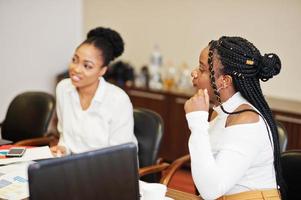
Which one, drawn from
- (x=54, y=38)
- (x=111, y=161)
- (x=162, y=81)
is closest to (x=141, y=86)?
(x=162, y=81)

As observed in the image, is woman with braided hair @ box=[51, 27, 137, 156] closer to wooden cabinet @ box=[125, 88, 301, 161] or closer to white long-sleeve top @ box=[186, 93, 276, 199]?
white long-sleeve top @ box=[186, 93, 276, 199]

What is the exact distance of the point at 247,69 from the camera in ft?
5.92

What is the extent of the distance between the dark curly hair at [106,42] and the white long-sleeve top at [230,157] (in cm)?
101

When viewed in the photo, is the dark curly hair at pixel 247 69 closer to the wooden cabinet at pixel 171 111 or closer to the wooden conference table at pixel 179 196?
the wooden conference table at pixel 179 196

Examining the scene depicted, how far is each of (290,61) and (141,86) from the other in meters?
1.34

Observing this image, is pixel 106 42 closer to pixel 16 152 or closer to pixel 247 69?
pixel 16 152

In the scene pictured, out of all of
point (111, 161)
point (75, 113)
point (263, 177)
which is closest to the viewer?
point (111, 161)

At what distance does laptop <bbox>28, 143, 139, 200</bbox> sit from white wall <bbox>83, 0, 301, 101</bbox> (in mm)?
2973

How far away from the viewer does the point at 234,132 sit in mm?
1738

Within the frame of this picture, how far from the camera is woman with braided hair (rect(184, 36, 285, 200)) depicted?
170 cm

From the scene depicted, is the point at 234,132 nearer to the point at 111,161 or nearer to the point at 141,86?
the point at 111,161

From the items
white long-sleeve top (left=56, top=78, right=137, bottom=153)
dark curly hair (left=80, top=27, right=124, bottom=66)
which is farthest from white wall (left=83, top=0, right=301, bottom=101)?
white long-sleeve top (left=56, top=78, right=137, bottom=153)

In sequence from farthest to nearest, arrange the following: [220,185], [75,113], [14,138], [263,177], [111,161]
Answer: [14,138] < [75,113] < [263,177] < [220,185] < [111,161]

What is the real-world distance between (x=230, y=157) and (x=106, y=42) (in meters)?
1.25
